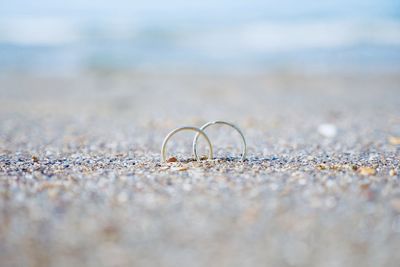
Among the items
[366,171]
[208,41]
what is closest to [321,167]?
[366,171]

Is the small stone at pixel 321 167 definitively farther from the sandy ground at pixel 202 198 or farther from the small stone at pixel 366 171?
the small stone at pixel 366 171

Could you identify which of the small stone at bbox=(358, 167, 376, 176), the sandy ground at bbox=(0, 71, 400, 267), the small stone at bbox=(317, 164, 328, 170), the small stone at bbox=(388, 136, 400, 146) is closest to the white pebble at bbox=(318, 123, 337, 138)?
the sandy ground at bbox=(0, 71, 400, 267)

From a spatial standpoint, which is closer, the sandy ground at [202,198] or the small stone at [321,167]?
the sandy ground at [202,198]

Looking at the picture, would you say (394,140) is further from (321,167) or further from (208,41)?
(208,41)

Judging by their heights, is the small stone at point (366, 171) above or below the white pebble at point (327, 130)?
below

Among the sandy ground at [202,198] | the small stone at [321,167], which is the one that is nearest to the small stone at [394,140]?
the sandy ground at [202,198]

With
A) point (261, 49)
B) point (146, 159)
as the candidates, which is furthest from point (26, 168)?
point (261, 49)

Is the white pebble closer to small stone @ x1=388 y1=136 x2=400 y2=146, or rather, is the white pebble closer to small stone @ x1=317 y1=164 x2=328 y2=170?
small stone @ x1=388 y1=136 x2=400 y2=146

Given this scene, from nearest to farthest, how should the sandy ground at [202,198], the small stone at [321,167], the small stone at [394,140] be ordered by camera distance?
the sandy ground at [202,198] → the small stone at [321,167] → the small stone at [394,140]

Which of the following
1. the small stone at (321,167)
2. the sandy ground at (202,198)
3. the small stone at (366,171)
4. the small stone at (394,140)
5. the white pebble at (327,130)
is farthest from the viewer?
the white pebble at (327,130)
